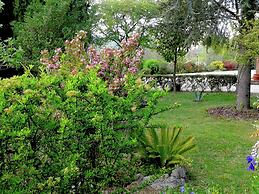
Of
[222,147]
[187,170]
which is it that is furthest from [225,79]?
[187,170]

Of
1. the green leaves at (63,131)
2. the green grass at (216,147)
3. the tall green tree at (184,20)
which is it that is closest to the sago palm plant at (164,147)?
the green grass at (216,147)

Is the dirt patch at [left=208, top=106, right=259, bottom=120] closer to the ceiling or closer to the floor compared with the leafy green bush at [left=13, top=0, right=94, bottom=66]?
closer to the floor

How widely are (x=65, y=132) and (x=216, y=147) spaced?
5.92 m

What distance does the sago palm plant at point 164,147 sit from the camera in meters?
6.25

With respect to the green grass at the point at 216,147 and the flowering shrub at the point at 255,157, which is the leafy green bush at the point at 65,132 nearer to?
the flowering shrub at the point at 255,157

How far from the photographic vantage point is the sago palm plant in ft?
20.5

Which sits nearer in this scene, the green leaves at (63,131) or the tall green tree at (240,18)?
the green leaves at (63,131)

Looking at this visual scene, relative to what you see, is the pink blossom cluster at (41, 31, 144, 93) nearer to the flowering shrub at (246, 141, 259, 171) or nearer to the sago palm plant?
the sago palm plant

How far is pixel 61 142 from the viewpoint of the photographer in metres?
3.47

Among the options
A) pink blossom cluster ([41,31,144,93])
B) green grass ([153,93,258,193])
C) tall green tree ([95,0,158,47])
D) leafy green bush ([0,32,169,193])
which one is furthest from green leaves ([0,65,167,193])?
tall green tree ([95,0,158,47])

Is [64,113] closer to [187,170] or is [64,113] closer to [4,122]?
[4,122]

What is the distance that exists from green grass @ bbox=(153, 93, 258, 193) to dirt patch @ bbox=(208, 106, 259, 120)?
1.16 ft

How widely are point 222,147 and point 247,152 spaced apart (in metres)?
0.62

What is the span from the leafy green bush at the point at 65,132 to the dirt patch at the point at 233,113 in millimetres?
9324
